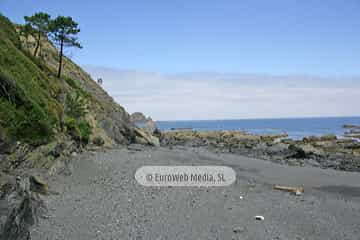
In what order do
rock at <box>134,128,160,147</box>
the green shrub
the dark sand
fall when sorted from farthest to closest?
rock at <box>134,128,160,147</box>
the green shrub
the dark sand

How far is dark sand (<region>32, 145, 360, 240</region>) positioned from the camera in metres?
7.29

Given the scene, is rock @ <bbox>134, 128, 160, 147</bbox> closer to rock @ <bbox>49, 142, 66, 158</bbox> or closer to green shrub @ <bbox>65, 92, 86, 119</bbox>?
green shrub @ <bbox>65, 92, 86, 119</bbox>

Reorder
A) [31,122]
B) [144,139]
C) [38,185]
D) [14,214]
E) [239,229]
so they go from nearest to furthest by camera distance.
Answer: [14,214] < [239,229] < [38,185] < [31,122] < [144,139]

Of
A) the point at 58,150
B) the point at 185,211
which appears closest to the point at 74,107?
the point at 58,150

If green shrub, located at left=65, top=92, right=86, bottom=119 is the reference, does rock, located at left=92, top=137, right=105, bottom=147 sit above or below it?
below

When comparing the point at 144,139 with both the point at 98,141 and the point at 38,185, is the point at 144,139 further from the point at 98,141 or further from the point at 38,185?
the point at 38,185

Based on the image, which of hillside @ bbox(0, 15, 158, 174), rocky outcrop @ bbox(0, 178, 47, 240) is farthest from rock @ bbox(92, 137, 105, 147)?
rocky outcrop @ bbox(0, 178, 47, 240)

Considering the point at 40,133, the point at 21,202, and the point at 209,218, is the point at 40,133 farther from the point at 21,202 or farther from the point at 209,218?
the point at 209,218

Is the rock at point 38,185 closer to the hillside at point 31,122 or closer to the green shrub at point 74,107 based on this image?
the hillside at point 31,122

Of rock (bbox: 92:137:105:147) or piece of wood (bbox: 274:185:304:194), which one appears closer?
piece of wood (bbox: 274:185:304:194)

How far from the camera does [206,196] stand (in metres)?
10.7

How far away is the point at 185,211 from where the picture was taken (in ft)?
29.6

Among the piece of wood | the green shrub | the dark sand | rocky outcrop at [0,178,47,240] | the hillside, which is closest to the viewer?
rocky outcrop at [0,178,47,240]

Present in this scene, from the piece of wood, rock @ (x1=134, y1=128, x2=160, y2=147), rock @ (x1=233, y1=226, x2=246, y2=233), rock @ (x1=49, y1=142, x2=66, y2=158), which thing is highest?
rock @ (x1=49, y1=142, x2=66, y2=158)
